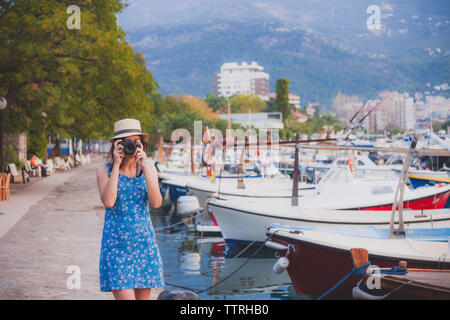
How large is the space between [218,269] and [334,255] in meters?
4.37

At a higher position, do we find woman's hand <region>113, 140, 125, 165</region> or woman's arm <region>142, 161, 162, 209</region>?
woman's hand <region>113, 140, 125, 165</region>

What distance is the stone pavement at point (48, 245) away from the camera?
8.00 metres

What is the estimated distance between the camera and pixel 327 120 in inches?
5595

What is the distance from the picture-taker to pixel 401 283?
6.95 metres

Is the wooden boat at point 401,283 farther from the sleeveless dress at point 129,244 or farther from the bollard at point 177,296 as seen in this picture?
the sleeveless dress at point 129,244

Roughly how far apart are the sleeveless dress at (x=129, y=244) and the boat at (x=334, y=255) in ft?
13.4

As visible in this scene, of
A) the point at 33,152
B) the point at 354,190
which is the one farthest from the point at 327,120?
the point at 354,190

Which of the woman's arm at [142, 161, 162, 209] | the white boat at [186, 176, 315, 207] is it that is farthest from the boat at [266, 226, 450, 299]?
the white boat at [186, 176, 315, 207]

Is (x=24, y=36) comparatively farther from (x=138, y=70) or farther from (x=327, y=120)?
(x=327, y=120)

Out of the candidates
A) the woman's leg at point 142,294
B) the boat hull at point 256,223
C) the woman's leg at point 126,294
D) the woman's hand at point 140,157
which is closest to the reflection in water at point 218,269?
the boat hull at point 256,223

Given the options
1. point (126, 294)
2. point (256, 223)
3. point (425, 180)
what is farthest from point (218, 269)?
point (425, 180)

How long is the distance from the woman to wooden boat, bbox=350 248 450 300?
348 cm

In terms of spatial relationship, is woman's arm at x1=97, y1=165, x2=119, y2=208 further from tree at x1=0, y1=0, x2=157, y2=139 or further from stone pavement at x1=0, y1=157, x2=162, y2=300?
tree at x1=0, y1=0, x2=157, y2=139

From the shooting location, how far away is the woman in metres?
4.45
